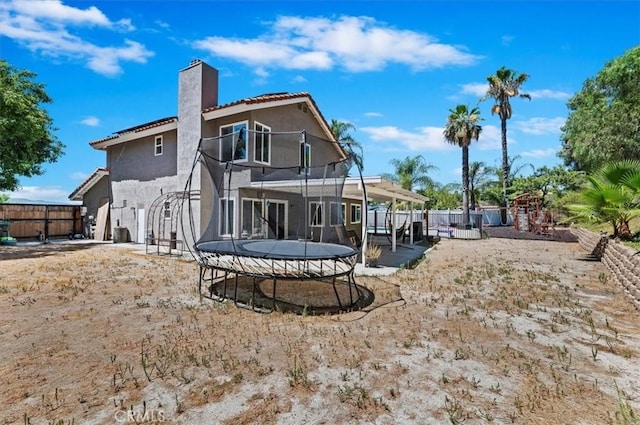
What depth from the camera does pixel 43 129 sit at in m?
13.0

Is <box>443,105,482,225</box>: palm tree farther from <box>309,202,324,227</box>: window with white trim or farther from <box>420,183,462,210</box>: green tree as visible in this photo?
<box>309,202,324,227</box>: window with white trim

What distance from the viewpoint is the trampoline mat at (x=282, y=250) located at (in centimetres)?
520

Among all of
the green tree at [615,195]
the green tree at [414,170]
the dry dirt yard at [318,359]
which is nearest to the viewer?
the dry dirt yard at [318,359]

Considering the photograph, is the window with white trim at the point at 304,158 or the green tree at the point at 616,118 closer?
the window with white trim at the point at 304,158

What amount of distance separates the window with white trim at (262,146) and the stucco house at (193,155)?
0.03m

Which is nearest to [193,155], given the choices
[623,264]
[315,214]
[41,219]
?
[315,214]

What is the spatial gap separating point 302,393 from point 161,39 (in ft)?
36.4

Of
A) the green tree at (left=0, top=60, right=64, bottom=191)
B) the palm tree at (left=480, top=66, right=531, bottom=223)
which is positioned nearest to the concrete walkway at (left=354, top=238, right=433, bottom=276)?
the green tree at (left=0, top=60, right=64, bottom=191)

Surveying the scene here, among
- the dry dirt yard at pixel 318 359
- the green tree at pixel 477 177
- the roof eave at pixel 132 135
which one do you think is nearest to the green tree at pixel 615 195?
the dry dirt yard at pixel 318 359

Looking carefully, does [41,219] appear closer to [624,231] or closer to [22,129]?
[22,129]

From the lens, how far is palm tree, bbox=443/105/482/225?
69.2 feet

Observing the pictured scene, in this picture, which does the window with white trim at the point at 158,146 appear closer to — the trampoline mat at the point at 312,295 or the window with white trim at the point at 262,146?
the window with white trim at the point at 262,146

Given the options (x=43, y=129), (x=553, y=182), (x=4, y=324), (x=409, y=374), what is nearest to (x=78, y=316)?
(x=4, y=324)

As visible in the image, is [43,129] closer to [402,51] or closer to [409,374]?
[402,51]
